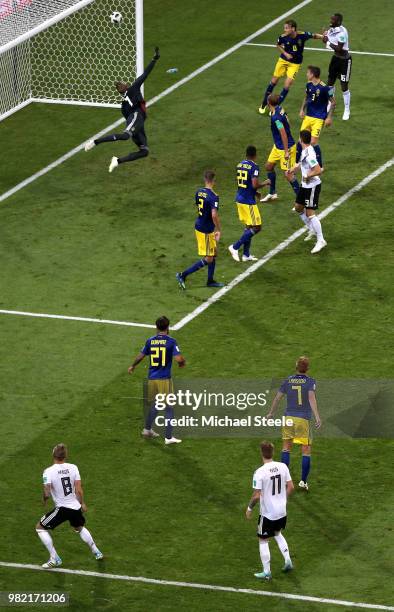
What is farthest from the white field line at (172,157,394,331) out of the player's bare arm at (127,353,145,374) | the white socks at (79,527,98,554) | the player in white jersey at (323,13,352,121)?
the white socks at (79,527,98,554)

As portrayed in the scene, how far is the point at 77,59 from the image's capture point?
3944 centimetres

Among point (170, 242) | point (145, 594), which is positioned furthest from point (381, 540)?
point (170, 242)

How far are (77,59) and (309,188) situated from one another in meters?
11.8

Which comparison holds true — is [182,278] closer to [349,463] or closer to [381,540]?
[349,463]

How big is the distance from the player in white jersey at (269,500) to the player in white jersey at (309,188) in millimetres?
9879

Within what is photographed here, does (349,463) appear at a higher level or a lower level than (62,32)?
lower

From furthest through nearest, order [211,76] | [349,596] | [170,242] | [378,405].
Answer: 1. [211,76]
2. [170,242]
3. [378,405]
4. [349,596]

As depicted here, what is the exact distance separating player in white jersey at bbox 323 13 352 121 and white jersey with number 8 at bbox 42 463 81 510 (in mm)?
16753

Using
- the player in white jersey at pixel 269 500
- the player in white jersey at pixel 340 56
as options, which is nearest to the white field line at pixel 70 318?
the player in white jersey at pixel 269 500

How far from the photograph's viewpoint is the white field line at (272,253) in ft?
91.2

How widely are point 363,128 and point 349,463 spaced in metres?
13.5

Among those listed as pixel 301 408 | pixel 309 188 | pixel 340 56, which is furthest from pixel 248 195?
pixel 340 56

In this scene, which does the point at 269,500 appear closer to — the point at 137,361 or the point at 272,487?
the point at 272,487

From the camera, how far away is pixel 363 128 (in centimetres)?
3519
